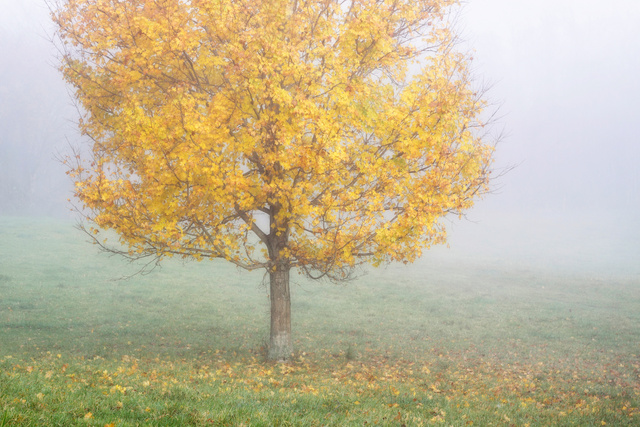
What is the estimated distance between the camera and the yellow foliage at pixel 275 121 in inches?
444

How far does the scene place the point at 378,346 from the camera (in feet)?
62.4

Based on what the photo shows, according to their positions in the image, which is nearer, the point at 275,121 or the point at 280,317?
the point at 275,121

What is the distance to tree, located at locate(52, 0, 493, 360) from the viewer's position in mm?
11281

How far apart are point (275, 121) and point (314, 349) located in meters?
9.31

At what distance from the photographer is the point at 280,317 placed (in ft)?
48.2

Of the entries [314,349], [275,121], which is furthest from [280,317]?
[275,121]

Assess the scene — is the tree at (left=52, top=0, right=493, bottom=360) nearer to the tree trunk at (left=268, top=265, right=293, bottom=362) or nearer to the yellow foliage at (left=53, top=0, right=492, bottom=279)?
the yellow foliage at (left=53, top=0, right=492, bottom=279)

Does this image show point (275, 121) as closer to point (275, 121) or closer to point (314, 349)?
point (275, 121)

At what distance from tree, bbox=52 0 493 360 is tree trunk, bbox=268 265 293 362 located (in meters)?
1.40

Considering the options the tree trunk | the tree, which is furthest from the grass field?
the tree

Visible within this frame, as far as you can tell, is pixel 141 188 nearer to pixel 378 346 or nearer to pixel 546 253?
Answer: pixel 378 346

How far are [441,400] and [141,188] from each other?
28.5 ft

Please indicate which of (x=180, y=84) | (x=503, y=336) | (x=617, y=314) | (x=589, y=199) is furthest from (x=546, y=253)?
(x=589, y=199)

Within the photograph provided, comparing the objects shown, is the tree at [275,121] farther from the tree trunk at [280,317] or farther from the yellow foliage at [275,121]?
the tree trunk at [280,317]
